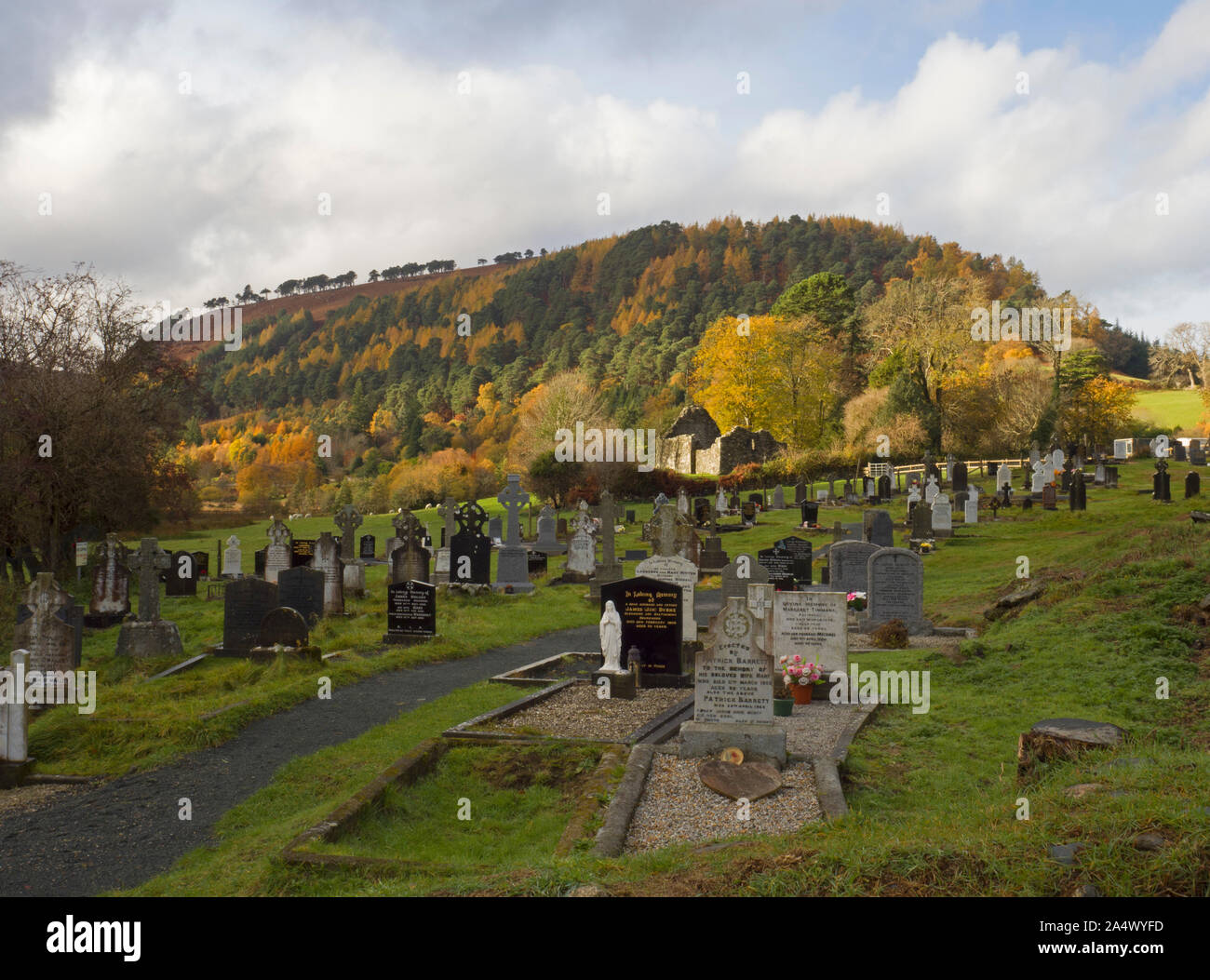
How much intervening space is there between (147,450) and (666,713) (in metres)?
23.3

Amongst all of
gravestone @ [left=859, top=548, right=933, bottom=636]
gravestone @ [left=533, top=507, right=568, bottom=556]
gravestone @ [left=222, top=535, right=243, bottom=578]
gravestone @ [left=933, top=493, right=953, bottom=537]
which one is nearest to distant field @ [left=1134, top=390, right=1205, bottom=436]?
gravestone @ [left=933, top=493, right=953, bottom=537]

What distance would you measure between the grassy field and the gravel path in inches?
14.0

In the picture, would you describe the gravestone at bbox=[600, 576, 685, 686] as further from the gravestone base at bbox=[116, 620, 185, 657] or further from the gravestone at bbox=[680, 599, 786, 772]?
the gravestone base at bbox=[116, 620, 185, 657]

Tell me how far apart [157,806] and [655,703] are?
568 centimetres

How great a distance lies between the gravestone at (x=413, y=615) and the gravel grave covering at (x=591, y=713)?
4336 mm

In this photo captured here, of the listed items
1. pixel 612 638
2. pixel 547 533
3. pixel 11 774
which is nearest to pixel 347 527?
pixel 547 533

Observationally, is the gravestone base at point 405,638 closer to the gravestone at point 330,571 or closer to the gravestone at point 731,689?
the gravestone at point 330,571

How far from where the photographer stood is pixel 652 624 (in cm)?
1220

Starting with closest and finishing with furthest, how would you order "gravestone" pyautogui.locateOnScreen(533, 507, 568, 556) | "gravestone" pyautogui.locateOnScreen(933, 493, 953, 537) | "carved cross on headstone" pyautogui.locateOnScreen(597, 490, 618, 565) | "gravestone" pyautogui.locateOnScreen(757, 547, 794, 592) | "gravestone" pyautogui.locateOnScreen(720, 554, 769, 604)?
1. "gravestone" pyautogui.locateOnScreen(720, 554, 769, 604)
2. "gravestone" pyautogui.locateOnScreen(757, 547, 794, 592)
3. "carved cross on headstone" pyautogui.locateOnScreen(597, 490, 618, 565)
4. "gravestone" pyautogui.locateOnScreen(933, 493, 953, 537)
5. "gravestone" pyautogui.locateOnScreen(533, 507, 568, 556)

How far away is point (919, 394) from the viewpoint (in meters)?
49.2

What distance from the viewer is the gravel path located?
677 centimetres

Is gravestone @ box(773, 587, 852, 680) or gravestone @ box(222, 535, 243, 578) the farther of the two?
gravestone @ box(222, 535, 243, 578)

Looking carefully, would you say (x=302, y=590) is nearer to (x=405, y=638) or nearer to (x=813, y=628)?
(x=405, y=638)
